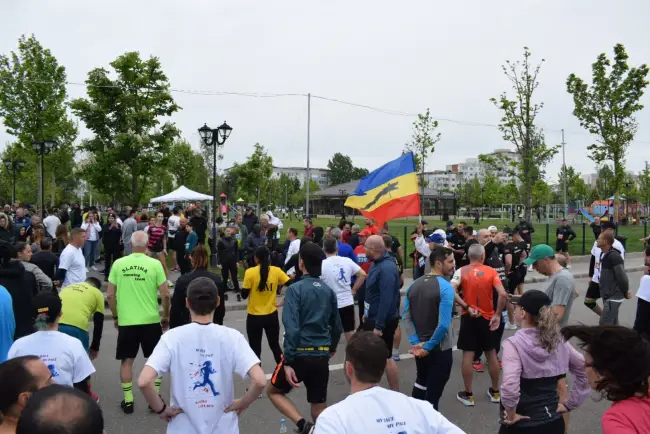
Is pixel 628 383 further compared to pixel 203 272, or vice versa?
pixel 203 272

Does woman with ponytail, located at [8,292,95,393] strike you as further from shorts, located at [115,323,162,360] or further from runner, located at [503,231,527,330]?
runner, located at [503,231,527,330]

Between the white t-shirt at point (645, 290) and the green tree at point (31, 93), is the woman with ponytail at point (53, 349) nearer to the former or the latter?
the white t-shirt at point (645, 290)

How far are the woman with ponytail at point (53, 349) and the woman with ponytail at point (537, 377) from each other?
3.20 metres

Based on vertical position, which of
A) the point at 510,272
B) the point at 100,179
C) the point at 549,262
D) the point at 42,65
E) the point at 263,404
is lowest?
the point at 263,404

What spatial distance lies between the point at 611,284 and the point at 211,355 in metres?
6.72

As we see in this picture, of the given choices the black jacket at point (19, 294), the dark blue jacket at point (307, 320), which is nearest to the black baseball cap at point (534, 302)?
the dark blue jacket at point (307, 320)

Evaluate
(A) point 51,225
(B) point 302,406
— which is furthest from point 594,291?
(A) point 51,225

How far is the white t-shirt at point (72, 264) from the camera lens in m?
7.37

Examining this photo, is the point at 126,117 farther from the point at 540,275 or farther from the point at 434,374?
the point at 434,374

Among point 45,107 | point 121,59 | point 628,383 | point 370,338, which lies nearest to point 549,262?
point 628,383

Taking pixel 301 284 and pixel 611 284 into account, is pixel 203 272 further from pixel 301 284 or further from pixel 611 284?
pixel 611 284

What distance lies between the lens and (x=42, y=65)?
2405 centimetres

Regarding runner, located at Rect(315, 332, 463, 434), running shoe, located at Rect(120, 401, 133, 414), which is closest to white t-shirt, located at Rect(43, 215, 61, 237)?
running shoe, located at Rect(120, 401, 133, 414)

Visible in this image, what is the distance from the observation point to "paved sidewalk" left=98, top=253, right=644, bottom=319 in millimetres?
11797
